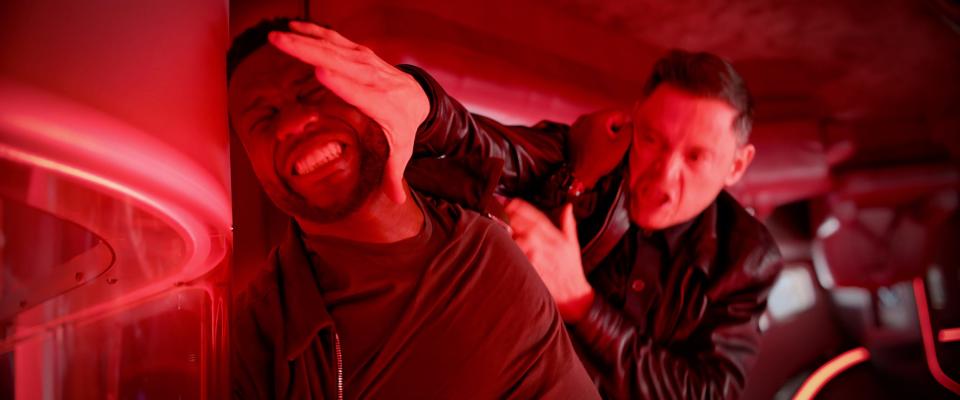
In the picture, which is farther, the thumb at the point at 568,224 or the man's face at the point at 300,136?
the thumb at the point at 568,224

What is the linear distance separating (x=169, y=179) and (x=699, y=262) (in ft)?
2.41

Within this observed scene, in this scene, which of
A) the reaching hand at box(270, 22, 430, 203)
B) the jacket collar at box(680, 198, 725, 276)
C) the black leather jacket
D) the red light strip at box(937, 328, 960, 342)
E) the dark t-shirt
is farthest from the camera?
the red light strip at box(937, 328, 960, 342)

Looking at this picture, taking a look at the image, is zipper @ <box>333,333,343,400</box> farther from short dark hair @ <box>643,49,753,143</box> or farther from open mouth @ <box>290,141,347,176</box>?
→ short dark hair @ <box>643,49,753,143</box>

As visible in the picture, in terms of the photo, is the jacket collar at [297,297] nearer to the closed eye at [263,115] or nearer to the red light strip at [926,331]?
the closed eye at [263,115]

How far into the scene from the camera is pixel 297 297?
0.63m

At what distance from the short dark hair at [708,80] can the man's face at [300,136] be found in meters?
0.51

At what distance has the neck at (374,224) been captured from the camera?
0.62 m

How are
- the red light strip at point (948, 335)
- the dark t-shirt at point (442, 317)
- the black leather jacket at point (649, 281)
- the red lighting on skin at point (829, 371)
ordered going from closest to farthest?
the dark t-shirt at point (442, 317) → the black leather jacket at point (649, 281) → the red lighting on skin at point (829, 371) → the red light strip at point (948, 335)

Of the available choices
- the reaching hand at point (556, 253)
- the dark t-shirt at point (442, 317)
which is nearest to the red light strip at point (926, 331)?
the reaching hand at point (556, 253)

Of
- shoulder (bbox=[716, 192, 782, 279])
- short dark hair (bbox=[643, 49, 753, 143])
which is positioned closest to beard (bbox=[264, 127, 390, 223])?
short dark hair (bbox=[643, 49, 753, 143])

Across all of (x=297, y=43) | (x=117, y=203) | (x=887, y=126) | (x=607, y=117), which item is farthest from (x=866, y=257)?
(x=117, y=203)

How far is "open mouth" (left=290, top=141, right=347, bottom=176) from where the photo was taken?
0.57 meters

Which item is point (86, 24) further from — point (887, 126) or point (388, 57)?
point (887, 126)

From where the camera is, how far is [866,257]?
1.45 m
